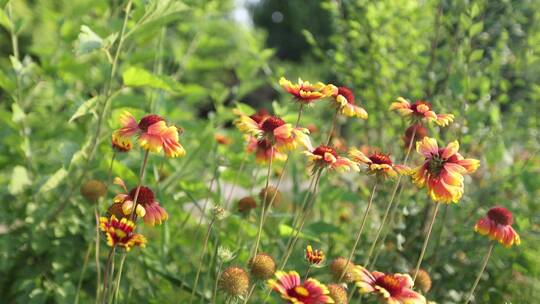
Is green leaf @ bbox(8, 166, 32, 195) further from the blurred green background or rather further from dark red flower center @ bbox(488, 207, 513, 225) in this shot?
dark red flower center @ bbox(488, 207, 513, 225)

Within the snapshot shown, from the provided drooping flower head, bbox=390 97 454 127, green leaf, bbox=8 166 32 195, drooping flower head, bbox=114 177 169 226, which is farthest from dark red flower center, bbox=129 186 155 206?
green leaf, bbox=8 166 32 195

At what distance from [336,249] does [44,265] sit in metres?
1.01

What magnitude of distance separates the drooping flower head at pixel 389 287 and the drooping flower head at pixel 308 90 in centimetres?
35

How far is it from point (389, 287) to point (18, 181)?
1203mm

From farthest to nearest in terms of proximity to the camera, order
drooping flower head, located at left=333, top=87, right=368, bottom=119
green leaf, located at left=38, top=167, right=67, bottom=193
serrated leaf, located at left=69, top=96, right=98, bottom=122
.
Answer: green leaf, located at left=38, top=167, right=67, bottom=193 → serrated leaf, located at left=69, top=96, right=98, bottom=122 → drooping flower head, located at left=333, top=87, right=368, bottom=119

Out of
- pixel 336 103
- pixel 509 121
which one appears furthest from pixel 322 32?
pixel 336 103

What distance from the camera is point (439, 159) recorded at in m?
1.08

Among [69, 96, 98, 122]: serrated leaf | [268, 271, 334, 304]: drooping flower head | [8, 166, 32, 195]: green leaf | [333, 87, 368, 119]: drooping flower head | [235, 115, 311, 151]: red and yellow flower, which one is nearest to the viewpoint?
[268, 271, 334, 304]: drooping flower head

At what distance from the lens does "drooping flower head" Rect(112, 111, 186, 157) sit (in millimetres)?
973

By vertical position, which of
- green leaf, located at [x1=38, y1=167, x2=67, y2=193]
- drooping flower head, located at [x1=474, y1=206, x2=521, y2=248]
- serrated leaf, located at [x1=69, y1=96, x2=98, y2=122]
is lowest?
green leaf, located at [x1=38, y1=167, x2=67, y2=193]

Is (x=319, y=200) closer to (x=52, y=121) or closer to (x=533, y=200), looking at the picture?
(x=533, y=200)

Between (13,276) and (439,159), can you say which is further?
(13,276)

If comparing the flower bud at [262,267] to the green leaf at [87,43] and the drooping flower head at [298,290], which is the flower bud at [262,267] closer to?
the drooping flower head at [298,290]

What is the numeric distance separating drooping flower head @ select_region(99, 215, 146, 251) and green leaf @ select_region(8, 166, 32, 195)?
2.73ft
